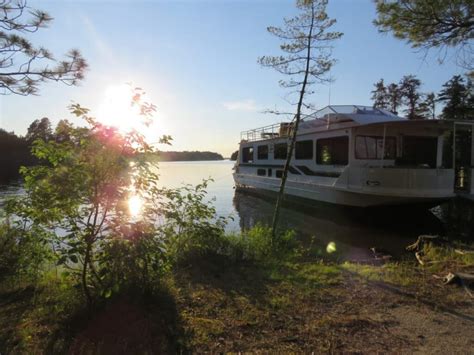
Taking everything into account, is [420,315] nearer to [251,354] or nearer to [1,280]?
[251,354]

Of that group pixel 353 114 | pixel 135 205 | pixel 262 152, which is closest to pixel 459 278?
pixel 135 205

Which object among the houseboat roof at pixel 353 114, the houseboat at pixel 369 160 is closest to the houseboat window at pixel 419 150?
the houseboat at pixel 369 160

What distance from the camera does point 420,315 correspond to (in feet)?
12.3

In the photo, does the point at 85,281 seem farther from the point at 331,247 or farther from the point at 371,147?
the point at 371,147

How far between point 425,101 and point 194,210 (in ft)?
121

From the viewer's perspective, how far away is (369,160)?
14.5 metres

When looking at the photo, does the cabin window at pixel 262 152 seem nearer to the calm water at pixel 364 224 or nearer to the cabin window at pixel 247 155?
the cabin window at pixel 247 155

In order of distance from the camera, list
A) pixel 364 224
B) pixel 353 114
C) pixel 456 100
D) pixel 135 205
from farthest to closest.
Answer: pixel 456 100, pixel 353 114, pixel 364 224, pixel 135 205

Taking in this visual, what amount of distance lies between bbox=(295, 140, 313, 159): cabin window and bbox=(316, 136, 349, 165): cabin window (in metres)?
0.56

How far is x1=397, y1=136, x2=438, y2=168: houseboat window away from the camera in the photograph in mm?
15055

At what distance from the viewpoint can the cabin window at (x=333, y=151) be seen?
15.0m

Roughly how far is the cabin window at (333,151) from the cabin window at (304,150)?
56 centimetres

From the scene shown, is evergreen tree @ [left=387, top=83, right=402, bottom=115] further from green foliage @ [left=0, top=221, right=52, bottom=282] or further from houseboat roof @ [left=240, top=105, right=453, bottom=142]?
green foliage @ [left=0, top=221, right=52, bottom=282]

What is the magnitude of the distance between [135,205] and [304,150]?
47.3 ft
